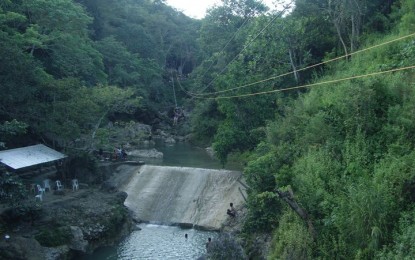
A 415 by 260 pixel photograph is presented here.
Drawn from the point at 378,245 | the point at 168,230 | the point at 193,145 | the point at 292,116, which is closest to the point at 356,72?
the point at 292,116

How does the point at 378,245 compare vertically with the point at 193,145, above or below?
above

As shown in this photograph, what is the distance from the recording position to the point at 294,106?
22297 mm

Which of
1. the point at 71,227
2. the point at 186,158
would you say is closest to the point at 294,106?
the point at 71,227

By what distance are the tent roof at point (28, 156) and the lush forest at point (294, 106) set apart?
1.09 metres

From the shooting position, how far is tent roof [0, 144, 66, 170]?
20078 mm

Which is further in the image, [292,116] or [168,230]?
[168,230]

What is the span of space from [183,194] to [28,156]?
29.4 ft

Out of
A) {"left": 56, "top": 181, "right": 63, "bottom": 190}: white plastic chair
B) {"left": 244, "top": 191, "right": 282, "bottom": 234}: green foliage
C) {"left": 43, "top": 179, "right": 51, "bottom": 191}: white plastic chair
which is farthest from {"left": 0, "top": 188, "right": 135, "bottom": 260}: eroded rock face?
{"left": 244, "top": 191, "right": 282, "bottom": 234}: green foliage

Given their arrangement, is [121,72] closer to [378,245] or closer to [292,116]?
[292,116]

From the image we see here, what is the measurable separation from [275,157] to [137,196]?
11.1 m

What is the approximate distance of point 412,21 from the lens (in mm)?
20859

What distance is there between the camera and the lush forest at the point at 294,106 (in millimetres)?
12508

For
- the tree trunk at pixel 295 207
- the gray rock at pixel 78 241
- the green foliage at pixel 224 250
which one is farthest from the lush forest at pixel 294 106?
the gray rock at pixel 78 241

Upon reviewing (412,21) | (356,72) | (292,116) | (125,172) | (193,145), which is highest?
(412,21)
